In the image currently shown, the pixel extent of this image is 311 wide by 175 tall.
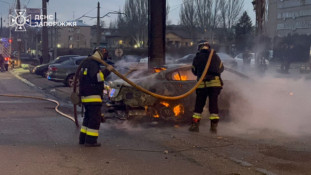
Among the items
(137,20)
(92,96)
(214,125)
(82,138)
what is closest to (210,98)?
(214,125)

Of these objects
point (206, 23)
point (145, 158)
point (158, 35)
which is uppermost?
point (206, 23)

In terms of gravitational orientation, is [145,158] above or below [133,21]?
below

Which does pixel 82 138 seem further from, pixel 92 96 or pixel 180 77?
pixel 180 77

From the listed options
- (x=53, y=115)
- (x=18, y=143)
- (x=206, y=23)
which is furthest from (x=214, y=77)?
(x=206, y=23)

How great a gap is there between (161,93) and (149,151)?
7.53ft

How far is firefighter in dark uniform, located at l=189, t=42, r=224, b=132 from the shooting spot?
25.9ft

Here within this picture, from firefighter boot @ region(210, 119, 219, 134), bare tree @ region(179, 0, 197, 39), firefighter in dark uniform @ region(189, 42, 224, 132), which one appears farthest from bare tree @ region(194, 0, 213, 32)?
firefighter boot @ region(210, 119, 219, 134)

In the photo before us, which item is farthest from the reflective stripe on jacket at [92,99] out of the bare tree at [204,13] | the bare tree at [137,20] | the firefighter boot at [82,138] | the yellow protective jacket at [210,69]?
the bare tree at [137,20]

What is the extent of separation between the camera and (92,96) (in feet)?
21.9

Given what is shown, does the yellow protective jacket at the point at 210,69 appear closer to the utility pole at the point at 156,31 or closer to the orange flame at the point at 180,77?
the orange flame at the point at 180,77

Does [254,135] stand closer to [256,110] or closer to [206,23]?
[256,110]

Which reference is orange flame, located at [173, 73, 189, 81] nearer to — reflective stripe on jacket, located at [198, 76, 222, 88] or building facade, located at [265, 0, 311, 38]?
reflective stripe on jacket, located at [198, 76, 222, 88]

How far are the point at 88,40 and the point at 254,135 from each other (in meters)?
92.6

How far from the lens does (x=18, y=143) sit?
6.89m
